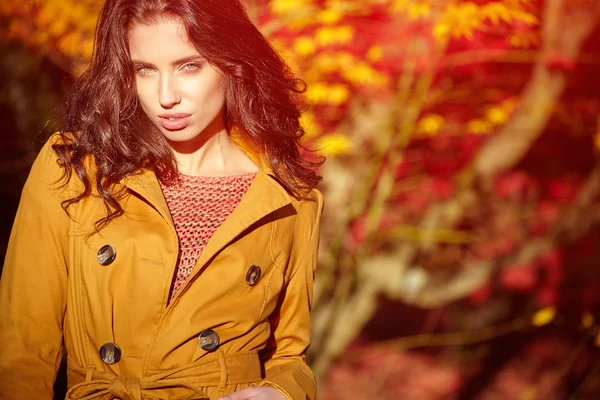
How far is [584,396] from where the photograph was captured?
4.99m

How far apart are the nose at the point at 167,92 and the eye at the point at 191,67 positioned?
0.18ft

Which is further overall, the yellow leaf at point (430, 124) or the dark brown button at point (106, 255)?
the yellow leaf at point (430, 124)

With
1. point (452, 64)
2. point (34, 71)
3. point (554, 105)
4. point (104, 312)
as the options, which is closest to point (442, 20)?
point (452, 64)

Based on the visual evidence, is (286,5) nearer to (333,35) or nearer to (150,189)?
(333,35)

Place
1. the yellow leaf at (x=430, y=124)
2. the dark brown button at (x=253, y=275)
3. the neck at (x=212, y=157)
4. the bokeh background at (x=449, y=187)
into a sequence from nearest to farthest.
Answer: the dark brown button at (x=253, y=275), the neck at (x=212, y=157), the bokeh background at (x=449, y=187), the yellow leaf at (x=430, y=124)

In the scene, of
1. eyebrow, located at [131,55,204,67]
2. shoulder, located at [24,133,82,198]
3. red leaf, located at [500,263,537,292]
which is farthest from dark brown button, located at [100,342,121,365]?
red leaf, located at [500,263,537,292]

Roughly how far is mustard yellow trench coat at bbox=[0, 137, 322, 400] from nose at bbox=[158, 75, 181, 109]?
24 cm

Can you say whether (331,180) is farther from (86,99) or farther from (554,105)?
(86,99)

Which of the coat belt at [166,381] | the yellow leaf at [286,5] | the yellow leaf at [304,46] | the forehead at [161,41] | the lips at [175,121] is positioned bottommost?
the coat belt at [166,381]

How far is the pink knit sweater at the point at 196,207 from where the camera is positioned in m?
1.95

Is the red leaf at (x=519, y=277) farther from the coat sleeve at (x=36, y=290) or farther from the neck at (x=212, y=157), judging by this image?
the coat sleeve at (x=36, y=290)

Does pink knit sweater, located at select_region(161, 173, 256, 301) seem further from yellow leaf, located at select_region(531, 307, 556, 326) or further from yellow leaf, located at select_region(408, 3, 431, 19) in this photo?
yellow leaf, located at select_region(531, 307, 556, 326)

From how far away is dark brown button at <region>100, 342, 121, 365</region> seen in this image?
5.97 ft

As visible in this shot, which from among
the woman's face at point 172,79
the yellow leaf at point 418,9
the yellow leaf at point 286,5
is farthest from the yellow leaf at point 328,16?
the woman's face at point 172,79
